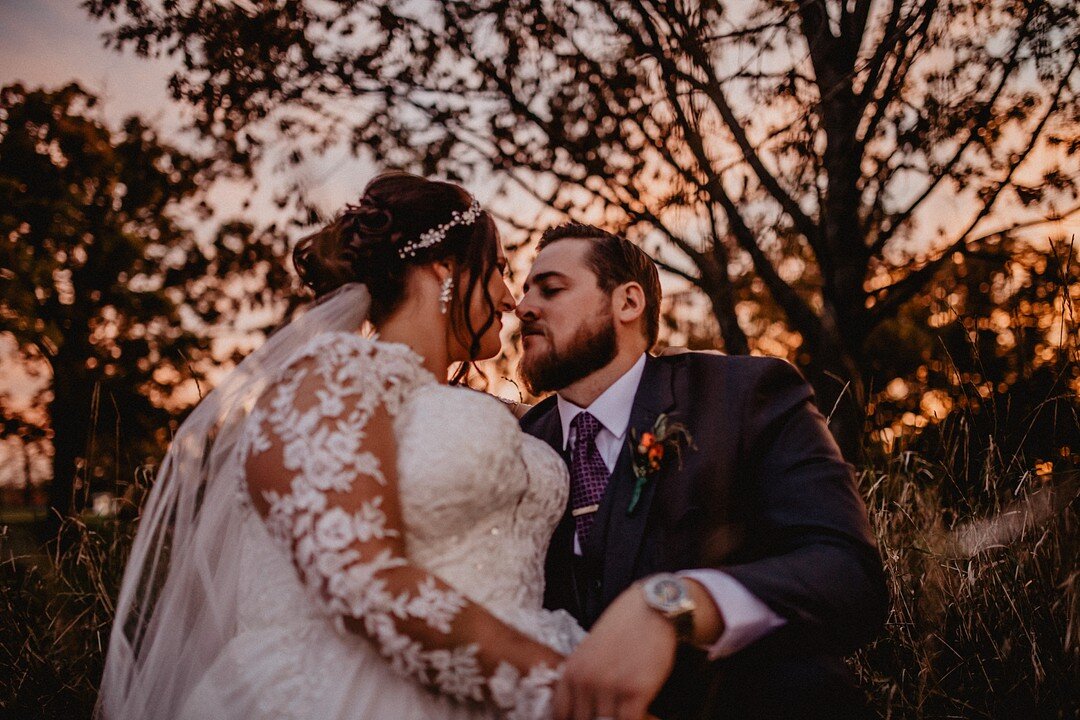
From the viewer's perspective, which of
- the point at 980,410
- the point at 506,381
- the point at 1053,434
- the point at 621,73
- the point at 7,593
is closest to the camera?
the point at 1053,434

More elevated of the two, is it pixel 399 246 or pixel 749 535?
pixel 399 246

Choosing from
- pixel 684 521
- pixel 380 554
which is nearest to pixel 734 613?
pixel 684 521

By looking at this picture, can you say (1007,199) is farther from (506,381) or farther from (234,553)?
(234,553)

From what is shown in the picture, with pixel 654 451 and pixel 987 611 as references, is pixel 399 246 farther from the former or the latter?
pixel 987 611

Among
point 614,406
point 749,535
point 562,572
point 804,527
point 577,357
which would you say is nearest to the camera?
point 804,527

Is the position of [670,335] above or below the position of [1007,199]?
below

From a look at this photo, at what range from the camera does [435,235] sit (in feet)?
8.45

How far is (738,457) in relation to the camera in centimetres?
246

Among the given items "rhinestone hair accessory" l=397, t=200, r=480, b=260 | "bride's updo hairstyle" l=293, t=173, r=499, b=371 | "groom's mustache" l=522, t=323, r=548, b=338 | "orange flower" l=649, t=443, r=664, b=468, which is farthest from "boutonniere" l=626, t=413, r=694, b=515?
"rhinestone hair accessory" l=397, t=200, r=480, b=260

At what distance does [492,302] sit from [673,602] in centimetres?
132

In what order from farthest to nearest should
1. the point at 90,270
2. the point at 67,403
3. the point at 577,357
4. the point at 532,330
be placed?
1. the point at 90,270
2. the point at 67,403
3. the point at 532,330
4. the point at 577,357

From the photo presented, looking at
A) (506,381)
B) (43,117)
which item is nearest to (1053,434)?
(506,381)

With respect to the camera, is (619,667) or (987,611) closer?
(619,667)

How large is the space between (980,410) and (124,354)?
2087cm
